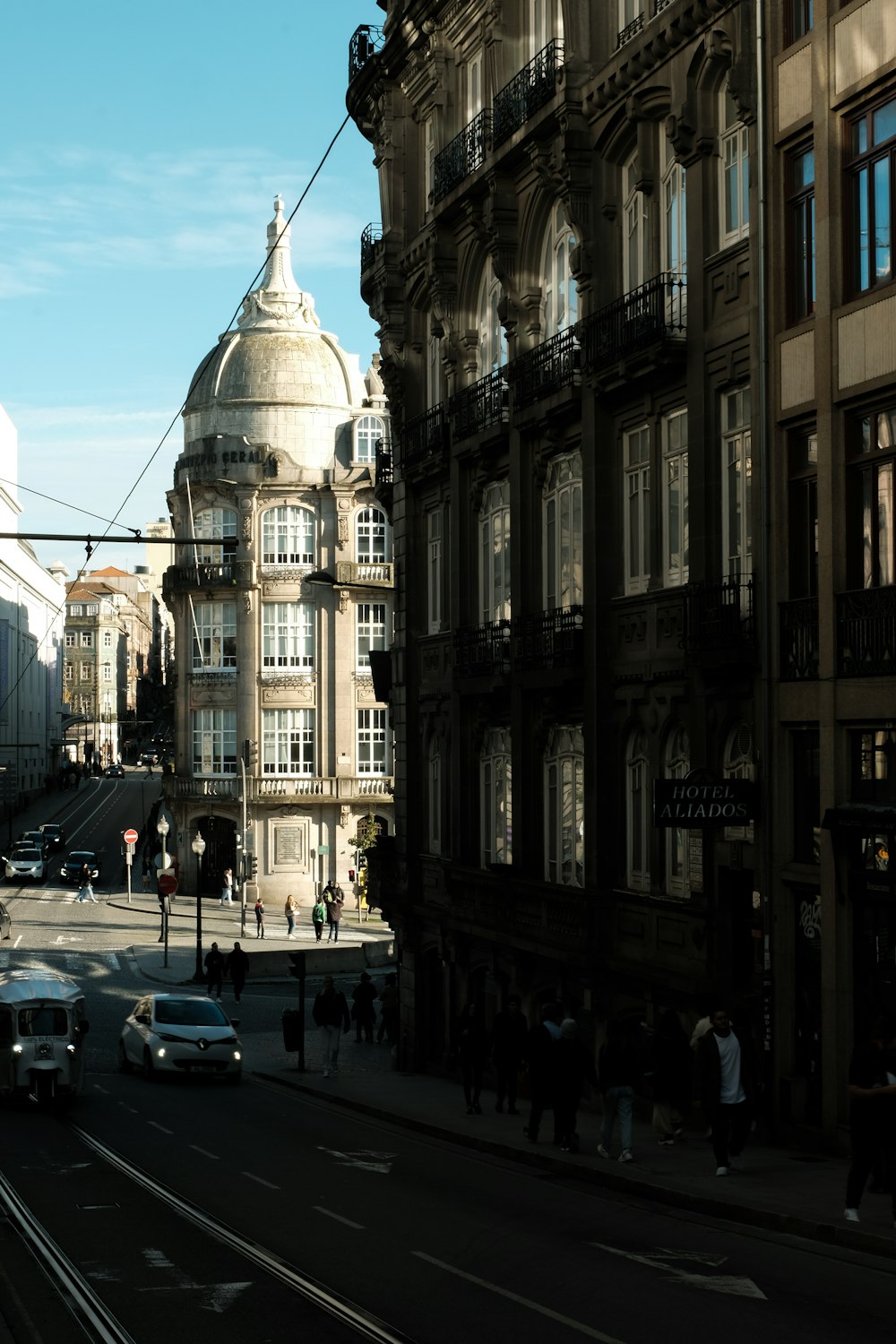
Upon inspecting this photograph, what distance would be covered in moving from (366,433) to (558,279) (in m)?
46.3

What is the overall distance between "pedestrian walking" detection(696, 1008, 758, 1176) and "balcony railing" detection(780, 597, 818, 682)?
13.2ft

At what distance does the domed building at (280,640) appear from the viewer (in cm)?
7219

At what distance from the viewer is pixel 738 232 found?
71.5 feet

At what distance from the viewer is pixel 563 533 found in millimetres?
27562

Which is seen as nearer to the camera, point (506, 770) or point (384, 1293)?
point (384, 1293)

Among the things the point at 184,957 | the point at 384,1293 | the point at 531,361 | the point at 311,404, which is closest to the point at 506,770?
the point at 531,361

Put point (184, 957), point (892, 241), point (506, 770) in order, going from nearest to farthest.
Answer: point (892, 241), point (506, 770), point (184, 957)

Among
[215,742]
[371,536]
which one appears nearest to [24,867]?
[215,742]

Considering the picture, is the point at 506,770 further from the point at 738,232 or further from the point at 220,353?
the point at 220,353

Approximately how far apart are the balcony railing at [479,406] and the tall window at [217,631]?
140ft

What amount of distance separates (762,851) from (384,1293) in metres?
9.26

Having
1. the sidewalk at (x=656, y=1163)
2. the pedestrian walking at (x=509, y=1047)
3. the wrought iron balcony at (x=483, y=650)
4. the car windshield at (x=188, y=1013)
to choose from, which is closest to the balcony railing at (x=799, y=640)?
the sidewalk at (x=656, y=1163)

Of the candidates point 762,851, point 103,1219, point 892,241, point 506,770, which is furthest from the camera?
point 506,770

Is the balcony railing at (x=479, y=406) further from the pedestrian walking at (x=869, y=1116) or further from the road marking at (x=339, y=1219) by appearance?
the pedestrian walking at (x=869, y=1116)
